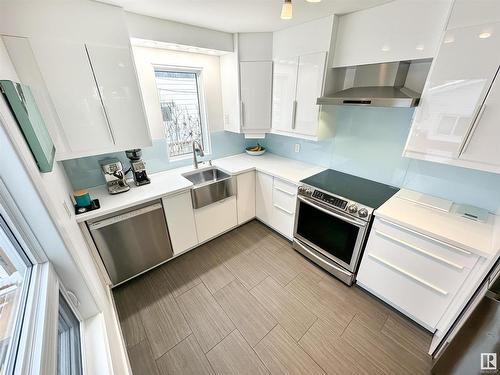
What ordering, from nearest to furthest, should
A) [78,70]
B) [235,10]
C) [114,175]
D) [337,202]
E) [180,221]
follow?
[78,70], [235,10], [337,202], [114,175], [180,221]

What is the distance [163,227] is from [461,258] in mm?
2346

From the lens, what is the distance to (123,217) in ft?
5.73

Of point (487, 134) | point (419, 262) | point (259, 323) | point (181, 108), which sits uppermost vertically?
point (181, 108)

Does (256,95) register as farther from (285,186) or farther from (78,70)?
(78,70)

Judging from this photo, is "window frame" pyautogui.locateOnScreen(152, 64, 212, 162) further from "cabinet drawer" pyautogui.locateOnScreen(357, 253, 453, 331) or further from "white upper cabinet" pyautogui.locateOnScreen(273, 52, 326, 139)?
"cabinet drawer" pyautogui.locateOnScreen(357, 253, 453, 331)

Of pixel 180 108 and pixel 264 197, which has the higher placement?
pixel 180 108

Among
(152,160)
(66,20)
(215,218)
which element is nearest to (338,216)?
(215,218)

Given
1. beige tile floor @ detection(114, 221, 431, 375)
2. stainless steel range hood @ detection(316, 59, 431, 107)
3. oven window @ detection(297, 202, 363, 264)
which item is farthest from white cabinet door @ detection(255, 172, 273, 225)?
stainless steel range hood @ detection(316, 59, 431, 107)

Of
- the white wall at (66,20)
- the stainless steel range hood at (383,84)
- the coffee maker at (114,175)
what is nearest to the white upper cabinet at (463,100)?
the stainless steel range hood at (383,84)

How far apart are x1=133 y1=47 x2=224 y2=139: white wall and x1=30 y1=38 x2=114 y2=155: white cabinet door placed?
24.3 inches

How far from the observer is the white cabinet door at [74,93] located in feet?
4.32

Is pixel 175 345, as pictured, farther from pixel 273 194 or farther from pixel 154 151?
pixel 154 151

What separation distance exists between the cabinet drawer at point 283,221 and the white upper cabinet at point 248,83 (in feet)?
3.44

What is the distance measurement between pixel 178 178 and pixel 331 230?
5.56ft
